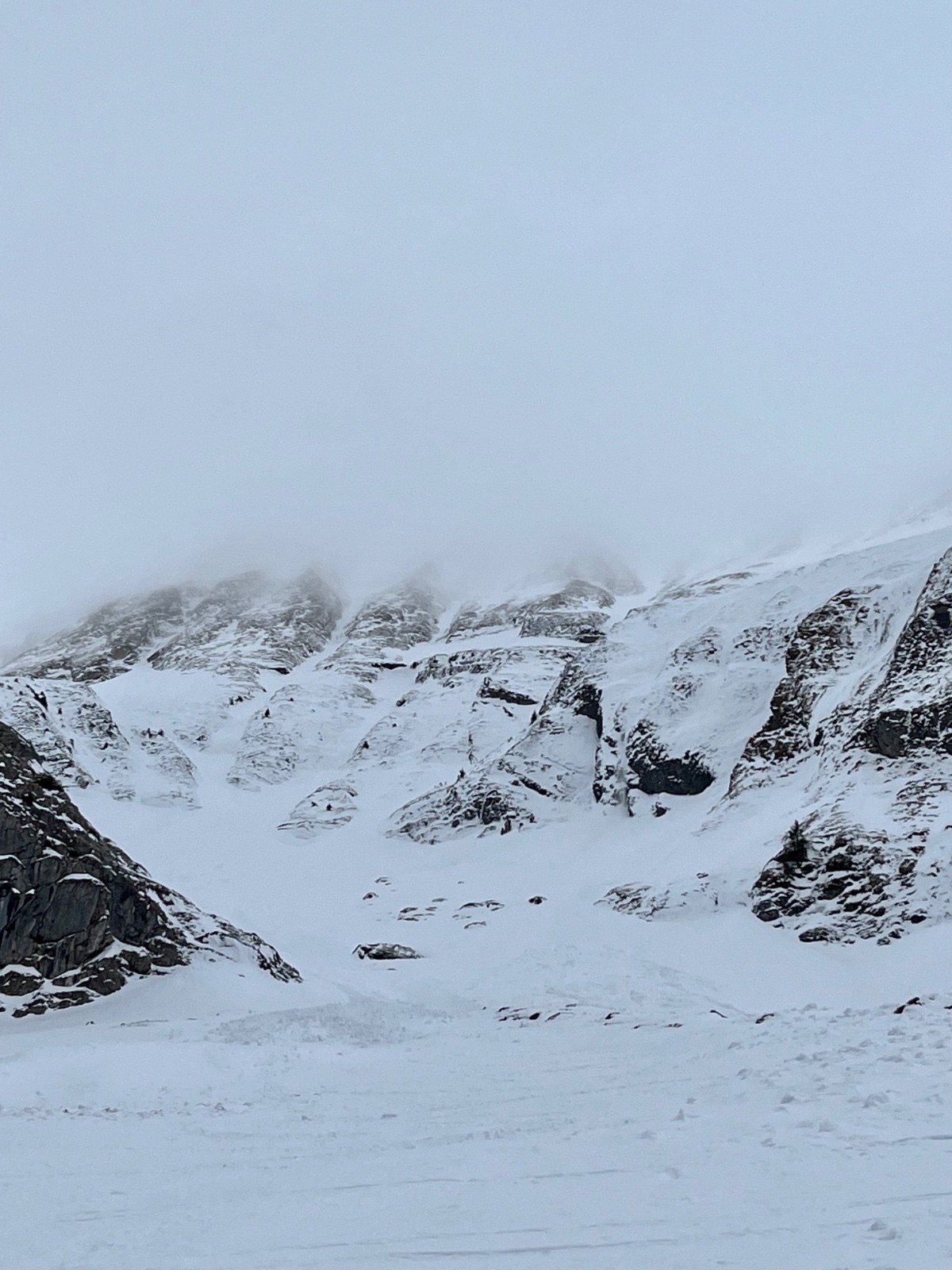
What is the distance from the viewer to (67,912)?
2017 cm

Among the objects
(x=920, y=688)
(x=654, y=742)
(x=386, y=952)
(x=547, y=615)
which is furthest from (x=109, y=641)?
(x=920, y=688)

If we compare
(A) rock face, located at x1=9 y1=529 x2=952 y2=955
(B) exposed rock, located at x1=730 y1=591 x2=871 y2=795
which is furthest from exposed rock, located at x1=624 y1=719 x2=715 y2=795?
(B) exposed rock, located at x1=730 y1=591 x2=871 y2=795

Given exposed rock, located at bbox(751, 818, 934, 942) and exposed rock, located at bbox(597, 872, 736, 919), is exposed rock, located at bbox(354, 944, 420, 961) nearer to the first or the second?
exposed rock, located at bbox(597, 872, 736, 919)

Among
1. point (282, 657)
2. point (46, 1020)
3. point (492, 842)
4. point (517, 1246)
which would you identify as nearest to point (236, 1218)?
point (517, 1246)

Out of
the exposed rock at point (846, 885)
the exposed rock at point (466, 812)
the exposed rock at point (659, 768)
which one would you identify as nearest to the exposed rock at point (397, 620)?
the exposed rock at point (466, 812)

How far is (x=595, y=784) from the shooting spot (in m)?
51.9

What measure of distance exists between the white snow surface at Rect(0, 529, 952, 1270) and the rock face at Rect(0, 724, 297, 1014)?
844 millimetres

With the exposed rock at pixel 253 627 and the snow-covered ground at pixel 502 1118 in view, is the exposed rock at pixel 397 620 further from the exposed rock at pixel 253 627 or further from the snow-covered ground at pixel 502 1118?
the snow-covered ground at pixel 502 1118

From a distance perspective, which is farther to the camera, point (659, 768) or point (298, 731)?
point (298, 731)

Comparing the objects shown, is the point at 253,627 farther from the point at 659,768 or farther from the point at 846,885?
the point at 846,885

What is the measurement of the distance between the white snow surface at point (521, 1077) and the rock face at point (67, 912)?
844 mm

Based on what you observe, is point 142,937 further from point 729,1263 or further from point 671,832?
point 671,832

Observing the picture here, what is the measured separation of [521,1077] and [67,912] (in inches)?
500

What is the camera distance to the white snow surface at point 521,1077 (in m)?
6.33
